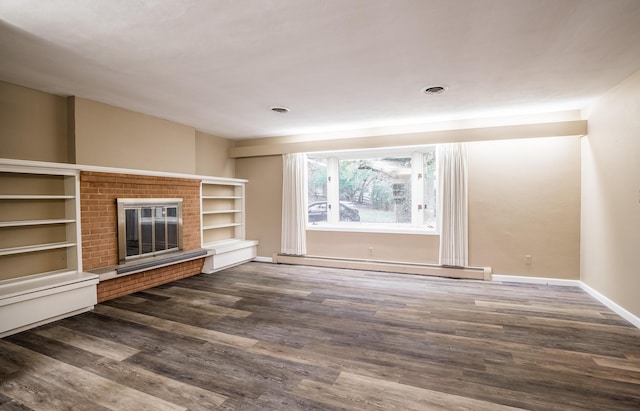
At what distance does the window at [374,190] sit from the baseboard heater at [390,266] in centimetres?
61

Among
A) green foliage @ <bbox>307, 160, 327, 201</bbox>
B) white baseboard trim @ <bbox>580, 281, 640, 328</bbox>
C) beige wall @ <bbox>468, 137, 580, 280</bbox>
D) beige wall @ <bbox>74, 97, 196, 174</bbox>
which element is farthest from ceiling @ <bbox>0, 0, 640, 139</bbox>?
white baseboard trim @ <bbox>580, 281, 640, 328</bbox>

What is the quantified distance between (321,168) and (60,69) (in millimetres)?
4043

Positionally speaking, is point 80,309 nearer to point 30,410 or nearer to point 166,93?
point 30,410

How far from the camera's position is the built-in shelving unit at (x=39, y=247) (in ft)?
9.45

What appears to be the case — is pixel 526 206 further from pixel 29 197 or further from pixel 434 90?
pixel 29 197

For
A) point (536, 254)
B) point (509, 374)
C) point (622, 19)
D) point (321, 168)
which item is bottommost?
point (509, 374)

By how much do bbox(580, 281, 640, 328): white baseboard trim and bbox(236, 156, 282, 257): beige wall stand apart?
4816 mm

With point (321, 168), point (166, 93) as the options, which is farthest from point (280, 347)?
point (321, 168)

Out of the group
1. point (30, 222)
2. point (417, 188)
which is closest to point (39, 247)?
point (30, 222)

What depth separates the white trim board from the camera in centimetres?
306

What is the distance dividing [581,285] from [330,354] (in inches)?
153

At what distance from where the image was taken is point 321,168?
5992 mm

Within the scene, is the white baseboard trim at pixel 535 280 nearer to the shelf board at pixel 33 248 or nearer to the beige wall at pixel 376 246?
the beige wall at pixel 376 246

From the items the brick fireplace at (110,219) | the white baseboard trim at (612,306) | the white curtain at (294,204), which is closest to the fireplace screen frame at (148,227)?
the brick fireplace at (110,219)
